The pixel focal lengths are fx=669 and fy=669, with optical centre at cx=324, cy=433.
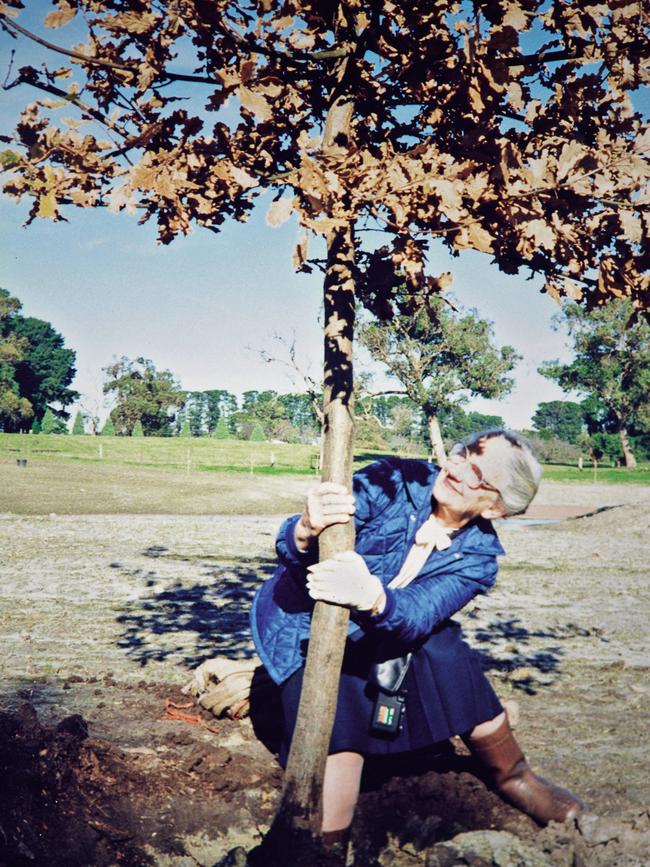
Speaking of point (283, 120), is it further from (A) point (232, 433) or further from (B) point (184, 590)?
(A) point (232, 433)

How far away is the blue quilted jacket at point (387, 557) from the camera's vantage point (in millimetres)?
3062

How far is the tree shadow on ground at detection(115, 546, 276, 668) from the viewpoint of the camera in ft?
18.9

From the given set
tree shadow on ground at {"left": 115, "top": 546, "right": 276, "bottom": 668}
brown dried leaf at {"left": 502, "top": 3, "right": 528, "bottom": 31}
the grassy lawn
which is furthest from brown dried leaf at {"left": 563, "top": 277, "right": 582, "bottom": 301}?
the grassy lawn

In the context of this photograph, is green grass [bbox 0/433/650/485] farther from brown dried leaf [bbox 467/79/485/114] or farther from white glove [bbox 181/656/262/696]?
brown dried leaf [bbox 467/79/485/114]

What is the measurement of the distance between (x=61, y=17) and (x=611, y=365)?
191ft

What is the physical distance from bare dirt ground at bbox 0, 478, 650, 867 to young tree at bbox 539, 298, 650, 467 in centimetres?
4850

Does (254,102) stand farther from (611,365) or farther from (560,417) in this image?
(560,417)

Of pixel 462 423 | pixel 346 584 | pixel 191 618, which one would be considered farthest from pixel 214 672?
pixel 462 423

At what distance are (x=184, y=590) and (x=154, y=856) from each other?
588 cm

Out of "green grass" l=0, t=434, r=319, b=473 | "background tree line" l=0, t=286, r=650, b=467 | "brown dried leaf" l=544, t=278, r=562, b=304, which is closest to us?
"brown dried leaf" l=544, t=278, r=562, b=304

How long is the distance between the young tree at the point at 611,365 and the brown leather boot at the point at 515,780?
52995 millimetres

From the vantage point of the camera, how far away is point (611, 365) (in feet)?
180

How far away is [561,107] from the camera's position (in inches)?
106

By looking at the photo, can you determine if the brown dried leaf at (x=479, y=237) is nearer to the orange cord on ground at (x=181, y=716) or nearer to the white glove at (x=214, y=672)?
the white glove at (x=214, y=672)
